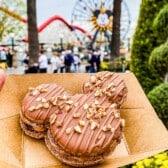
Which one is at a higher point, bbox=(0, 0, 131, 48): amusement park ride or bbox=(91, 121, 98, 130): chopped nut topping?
bbox=(91, 121, 98, 130): chopped nut topping

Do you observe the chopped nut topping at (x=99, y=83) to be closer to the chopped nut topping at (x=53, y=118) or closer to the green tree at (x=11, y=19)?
the chopped nut topping at (x=53, y=118)

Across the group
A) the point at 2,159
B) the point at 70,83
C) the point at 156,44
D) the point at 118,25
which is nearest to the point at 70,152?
the point at 2,159

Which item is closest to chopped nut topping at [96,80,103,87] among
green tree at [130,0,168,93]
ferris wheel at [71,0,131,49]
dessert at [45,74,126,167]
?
dessert at [45,74,126,167]

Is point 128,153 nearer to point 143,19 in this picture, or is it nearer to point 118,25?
point 143,19

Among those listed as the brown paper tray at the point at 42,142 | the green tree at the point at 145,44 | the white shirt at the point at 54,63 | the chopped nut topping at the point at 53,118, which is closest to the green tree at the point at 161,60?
the brown paper tray at the point at 42,142

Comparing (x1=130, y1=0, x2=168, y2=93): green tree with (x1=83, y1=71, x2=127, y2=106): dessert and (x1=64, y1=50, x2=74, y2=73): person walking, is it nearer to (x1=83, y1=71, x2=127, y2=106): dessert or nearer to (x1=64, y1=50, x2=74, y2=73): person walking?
(x1=83, y1=71, x2=127, y2=106): dessert
